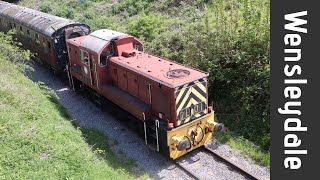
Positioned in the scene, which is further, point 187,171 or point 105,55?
point 105,55

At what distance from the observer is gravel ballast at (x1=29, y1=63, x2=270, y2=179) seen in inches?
430

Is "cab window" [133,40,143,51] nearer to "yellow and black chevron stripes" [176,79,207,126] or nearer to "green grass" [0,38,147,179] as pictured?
"green grass" [0,38,147,179]

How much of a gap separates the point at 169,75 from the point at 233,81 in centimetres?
370

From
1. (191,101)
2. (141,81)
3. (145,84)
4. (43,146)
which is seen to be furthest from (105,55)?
(43,146)

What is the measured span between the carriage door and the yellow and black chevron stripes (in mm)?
5114

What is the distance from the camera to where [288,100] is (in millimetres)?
8906

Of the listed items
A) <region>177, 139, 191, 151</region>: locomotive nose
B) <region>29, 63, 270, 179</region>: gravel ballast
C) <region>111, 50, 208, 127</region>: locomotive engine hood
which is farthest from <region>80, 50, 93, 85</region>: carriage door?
<region>177, 139, 191, 151</region>: locomotive nose

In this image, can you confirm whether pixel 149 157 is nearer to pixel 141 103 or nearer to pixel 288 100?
pixel 141 103

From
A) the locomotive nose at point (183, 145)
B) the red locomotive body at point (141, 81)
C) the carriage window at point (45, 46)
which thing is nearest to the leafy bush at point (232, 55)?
the red locomotive body at point (141, 81)

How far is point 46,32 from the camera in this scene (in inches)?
713

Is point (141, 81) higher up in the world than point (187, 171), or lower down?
higher up

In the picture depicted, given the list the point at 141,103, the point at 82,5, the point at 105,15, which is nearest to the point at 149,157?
the point at 141,103

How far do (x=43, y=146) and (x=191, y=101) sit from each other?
15.6ft

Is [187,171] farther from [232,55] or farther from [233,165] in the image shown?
[232,55]
